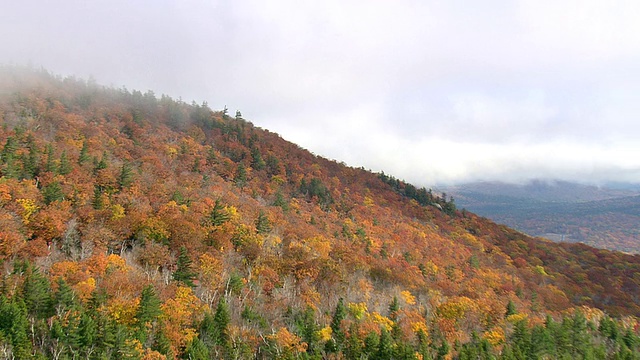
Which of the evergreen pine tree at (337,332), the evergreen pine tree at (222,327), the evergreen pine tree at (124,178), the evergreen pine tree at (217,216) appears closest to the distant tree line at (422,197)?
the evergreen pine tree at (217,216)

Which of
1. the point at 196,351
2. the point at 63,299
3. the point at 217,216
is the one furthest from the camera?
the point at 217,216

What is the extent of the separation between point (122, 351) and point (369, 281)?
179 ft

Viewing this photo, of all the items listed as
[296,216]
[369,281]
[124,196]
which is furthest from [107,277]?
[296,216]

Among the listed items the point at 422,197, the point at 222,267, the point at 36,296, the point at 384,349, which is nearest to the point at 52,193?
the point at 36,296

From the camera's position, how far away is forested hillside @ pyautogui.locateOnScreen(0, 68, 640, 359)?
47.4m

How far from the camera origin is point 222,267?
6662 centimetres

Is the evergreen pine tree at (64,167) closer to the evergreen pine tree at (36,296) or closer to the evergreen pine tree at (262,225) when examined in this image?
the evergreen pine tree at (36,296)

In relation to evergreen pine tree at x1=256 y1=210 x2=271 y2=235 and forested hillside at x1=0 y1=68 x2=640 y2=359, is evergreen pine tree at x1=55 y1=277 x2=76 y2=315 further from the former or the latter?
evergreen pine tree at x1=256 y1=210 x2=271 y2=235

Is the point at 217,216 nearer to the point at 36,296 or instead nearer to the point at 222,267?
the point at 222,267

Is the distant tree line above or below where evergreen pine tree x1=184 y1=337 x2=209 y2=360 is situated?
above

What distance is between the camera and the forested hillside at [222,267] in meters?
47.4

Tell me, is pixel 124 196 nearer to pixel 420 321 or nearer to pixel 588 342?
pixel 420 321

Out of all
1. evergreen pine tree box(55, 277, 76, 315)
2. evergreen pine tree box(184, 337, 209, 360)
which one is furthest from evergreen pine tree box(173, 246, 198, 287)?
evergreen pine tree box(55, 277, 76, 315)

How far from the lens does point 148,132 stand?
437 ft
